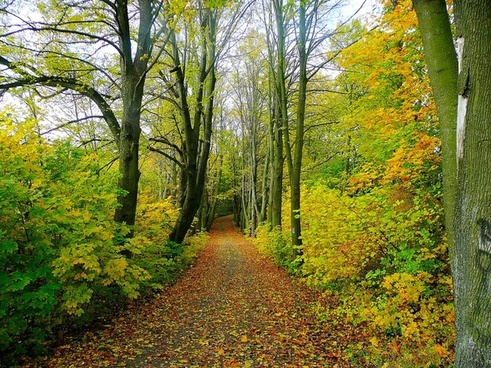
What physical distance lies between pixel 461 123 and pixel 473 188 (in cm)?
56

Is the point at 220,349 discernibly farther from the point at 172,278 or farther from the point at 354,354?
the point at 172,278

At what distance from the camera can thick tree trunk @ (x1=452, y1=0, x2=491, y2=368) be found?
2.40 metres

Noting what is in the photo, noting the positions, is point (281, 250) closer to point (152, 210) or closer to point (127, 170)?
point (152, 210)

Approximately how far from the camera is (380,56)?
642cm

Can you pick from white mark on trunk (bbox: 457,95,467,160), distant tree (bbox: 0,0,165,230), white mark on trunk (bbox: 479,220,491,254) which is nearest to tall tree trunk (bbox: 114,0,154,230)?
distant tree (bbox: 0,0,165,230)

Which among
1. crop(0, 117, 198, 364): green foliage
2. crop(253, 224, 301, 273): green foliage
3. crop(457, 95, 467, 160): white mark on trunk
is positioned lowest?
crop(253, 224, 301, 273): green foliage

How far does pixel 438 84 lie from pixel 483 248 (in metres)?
1.57

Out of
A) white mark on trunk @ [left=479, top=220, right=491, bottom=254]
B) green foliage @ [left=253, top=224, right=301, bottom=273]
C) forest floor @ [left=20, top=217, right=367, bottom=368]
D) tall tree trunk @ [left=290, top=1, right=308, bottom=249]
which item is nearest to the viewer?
white mark on trunk @ [left=479, top=220, right=491, bottom=254]

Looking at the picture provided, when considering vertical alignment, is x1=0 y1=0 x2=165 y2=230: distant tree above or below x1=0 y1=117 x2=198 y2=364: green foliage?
above

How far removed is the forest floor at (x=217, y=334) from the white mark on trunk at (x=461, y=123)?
118 inches

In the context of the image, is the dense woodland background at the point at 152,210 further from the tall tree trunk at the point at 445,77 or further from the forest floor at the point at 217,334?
the tall tree trunk at the point at 445,77

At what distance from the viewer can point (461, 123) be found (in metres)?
2.68

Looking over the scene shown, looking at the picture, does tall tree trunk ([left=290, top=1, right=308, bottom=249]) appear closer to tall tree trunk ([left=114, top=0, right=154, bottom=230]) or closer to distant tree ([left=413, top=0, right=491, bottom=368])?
tall tree trunk ([left=114, top=0, right=154, bottom=230])

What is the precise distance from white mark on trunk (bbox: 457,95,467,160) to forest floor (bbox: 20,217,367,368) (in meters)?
2.99
